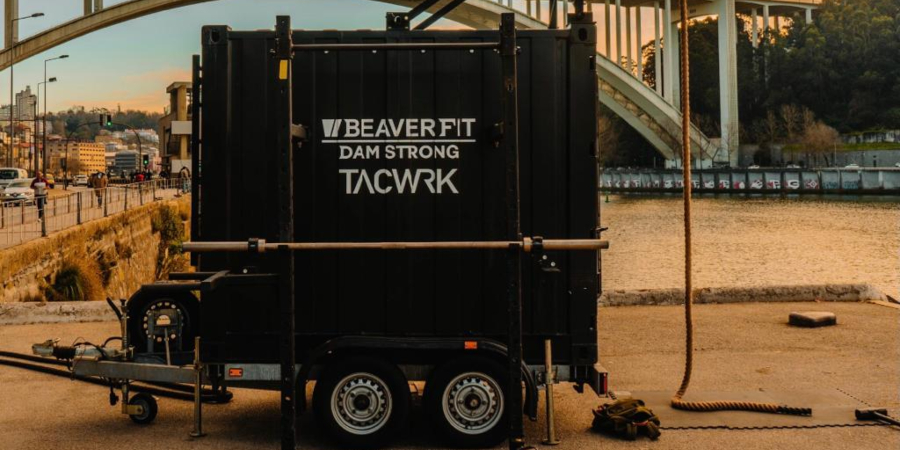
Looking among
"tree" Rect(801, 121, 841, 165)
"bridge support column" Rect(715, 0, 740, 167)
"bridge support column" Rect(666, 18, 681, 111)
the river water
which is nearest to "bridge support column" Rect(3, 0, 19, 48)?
the river water

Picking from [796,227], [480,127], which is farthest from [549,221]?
[796,227]

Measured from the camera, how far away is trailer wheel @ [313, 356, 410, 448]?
530cm

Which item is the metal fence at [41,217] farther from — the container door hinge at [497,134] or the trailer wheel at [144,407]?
the container door hinge at [497,134]

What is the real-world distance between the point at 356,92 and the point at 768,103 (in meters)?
99.1

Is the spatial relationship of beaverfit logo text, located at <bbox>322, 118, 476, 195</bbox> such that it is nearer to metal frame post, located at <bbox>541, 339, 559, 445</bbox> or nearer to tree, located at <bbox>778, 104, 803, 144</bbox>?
metal frame post, located at <bbox>541, 339, 559, 445</bbox>

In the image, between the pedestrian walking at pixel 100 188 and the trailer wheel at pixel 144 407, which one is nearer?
the trailer wheel at pixel 144 407

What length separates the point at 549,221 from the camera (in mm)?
5523

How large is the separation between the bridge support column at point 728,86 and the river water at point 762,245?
2637 centimetres

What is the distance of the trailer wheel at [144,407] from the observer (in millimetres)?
6023

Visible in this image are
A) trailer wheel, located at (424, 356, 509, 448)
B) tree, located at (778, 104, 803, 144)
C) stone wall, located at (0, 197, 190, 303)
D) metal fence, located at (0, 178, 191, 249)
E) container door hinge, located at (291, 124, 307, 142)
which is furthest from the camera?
tree, located at (778, 104, 803, 144)

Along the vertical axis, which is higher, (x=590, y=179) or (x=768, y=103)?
(x=768, y=103)

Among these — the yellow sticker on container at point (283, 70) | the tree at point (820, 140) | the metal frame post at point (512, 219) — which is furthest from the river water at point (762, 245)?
the tree at point (820, 140)

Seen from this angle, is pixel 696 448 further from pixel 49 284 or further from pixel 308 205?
pixel 49 284

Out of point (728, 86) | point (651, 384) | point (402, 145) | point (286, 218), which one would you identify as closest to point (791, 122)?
point (728, 86)
